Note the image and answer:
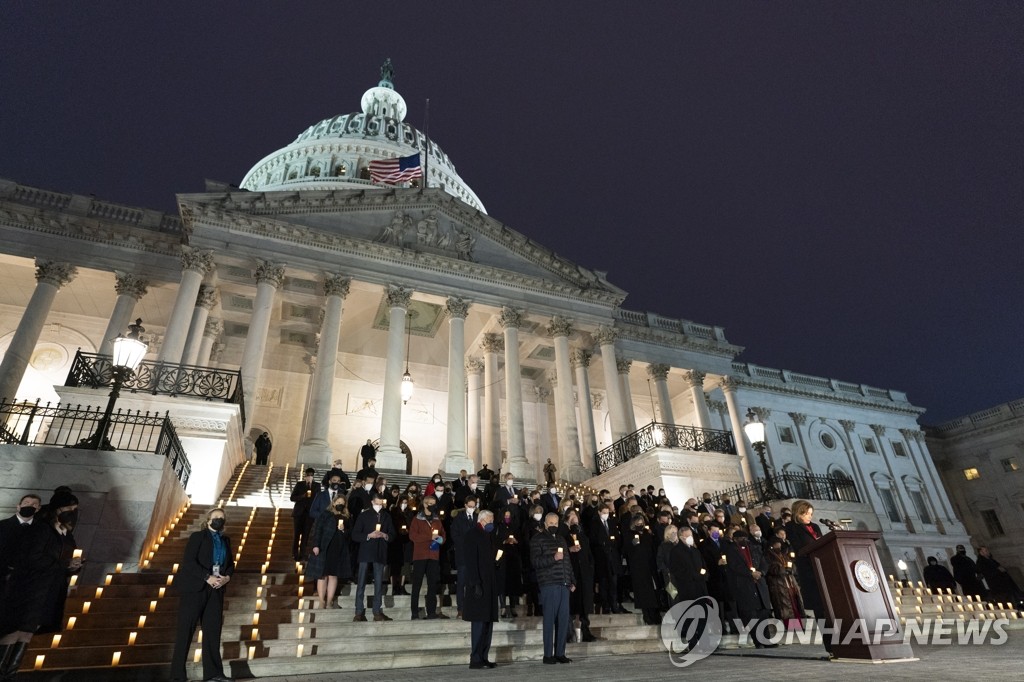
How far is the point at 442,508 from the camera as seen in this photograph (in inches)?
439

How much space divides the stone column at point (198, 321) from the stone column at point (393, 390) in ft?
23.9

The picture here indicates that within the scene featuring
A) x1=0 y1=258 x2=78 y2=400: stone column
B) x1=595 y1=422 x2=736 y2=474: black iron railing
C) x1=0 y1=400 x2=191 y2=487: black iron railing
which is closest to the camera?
x1=0 y1=400 x2=191 y2=487: black iron railing

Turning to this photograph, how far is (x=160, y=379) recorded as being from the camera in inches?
671

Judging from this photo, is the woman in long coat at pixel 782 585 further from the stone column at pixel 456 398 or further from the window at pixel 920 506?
the window at pixel 920 506

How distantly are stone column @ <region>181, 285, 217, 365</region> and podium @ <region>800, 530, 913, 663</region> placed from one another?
2125cm

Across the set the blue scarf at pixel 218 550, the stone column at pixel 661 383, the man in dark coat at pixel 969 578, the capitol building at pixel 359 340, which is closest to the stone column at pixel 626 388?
the capitol building at pixel 359 340

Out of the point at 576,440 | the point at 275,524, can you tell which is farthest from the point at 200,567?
the point at 576,440

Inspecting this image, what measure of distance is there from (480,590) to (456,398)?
15.6m

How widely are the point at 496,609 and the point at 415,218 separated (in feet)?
69.5

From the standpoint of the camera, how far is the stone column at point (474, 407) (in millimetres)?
27141

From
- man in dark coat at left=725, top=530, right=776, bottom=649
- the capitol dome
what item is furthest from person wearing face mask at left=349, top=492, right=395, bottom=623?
the capitol dome

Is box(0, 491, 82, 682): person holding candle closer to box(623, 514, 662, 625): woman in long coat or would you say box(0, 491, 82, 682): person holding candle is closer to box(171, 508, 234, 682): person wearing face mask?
A: box(171, 508, 234, 682): person wearing face mask

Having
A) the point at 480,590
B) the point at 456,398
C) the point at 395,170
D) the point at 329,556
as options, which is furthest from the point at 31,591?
the point at 395,170

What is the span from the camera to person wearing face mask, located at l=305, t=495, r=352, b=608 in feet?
28.0
